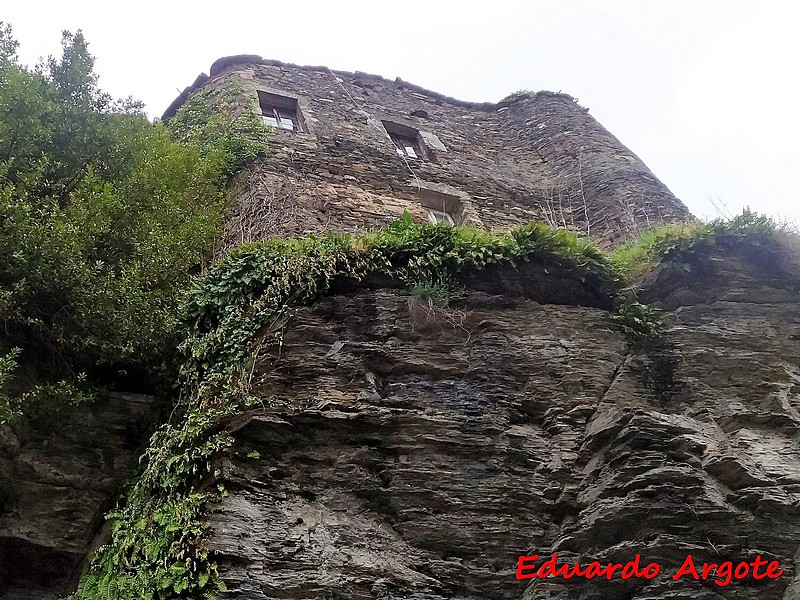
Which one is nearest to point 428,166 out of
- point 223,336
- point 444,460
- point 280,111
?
point 280,111

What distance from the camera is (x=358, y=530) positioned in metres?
4.19

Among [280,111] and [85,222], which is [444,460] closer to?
[85,222]

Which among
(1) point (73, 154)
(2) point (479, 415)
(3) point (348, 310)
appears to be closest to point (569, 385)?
(2) point (479, 415)

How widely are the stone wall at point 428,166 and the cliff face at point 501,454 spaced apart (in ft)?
8.92

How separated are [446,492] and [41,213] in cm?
358

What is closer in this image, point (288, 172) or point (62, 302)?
point (62, 302)

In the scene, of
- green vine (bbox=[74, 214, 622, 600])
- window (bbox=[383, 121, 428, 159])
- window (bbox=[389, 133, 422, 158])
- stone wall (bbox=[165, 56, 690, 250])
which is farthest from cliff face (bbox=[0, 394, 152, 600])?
window (bbox=[383, 121, 428, 159])

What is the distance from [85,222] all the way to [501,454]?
3.54 m

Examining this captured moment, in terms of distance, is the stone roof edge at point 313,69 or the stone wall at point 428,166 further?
the stone roof edge at point 313,69

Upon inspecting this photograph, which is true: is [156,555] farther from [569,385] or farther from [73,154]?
[73,154]

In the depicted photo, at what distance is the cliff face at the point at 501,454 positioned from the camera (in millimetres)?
4105

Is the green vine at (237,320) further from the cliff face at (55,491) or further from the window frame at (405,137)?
the window frame at (405,137)

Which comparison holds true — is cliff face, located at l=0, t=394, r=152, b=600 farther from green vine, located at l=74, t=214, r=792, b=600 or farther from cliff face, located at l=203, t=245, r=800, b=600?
cliff face, located at l=203, t=245, r=800, b=600

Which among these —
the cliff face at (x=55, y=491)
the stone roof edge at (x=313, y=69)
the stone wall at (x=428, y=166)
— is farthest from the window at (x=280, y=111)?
the cliff face at (x=55, y=491)
